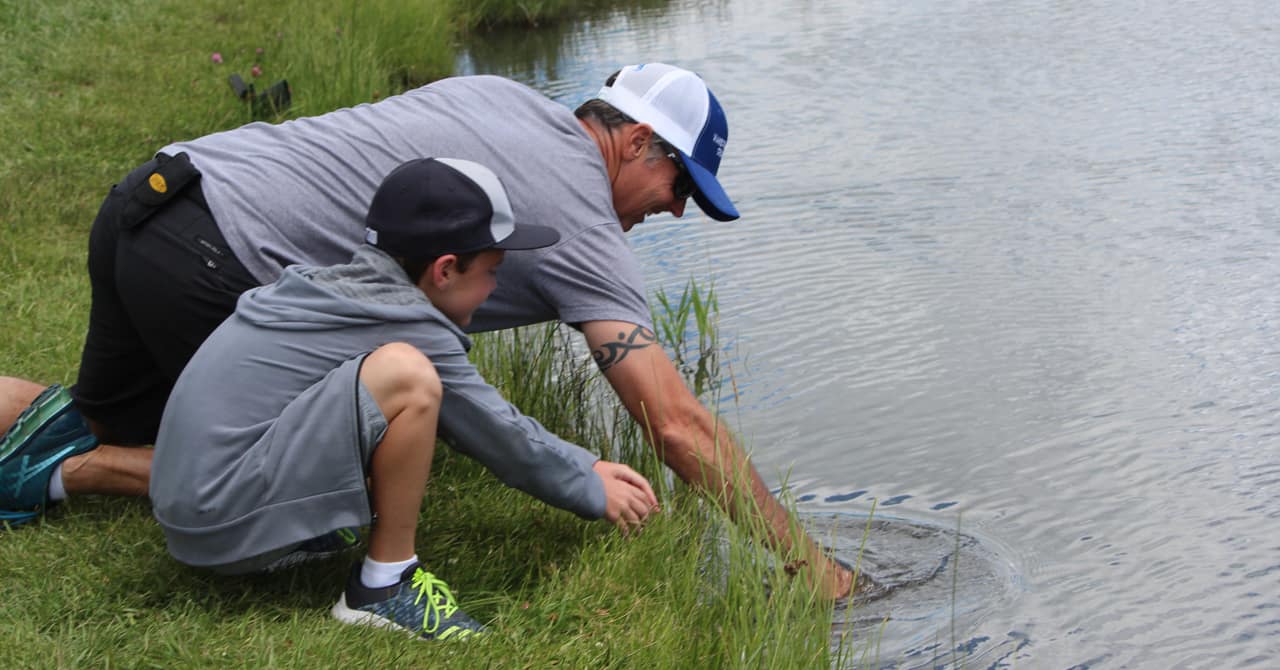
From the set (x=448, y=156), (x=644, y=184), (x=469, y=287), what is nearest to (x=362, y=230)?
(x=448, y=156)

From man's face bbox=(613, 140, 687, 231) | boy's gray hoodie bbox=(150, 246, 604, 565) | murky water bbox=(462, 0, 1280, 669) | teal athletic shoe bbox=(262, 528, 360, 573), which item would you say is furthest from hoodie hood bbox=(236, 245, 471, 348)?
murky water bbox=(462, 0, 1280, 669)

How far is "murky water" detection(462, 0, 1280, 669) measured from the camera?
4.07 metres

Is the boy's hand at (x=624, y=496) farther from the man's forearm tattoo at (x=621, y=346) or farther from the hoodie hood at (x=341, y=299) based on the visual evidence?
the hoodie hood at (x=341, y=299)

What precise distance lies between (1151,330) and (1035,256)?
0.95 metres

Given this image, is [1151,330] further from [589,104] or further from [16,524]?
[16,524]

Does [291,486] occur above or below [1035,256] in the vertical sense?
above

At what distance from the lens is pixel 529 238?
298 centimetres

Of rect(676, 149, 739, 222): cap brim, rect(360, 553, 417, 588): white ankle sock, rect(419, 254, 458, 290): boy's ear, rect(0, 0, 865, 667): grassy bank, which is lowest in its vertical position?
rect(0, 0, 865, 667): grassy bank

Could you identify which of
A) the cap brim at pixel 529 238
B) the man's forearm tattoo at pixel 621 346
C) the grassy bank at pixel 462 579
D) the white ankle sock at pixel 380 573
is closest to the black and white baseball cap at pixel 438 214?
the cap brim at pixel 529 238

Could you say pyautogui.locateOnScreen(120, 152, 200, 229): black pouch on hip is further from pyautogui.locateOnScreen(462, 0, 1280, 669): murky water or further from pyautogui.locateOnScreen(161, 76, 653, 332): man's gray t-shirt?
pyautogui.locateOnScreen(462, 0, 1280, 669): murky water

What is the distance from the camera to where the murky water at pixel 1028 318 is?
4074 millimetres

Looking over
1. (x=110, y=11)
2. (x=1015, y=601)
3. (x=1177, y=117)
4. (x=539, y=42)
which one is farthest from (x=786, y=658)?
→ (x=539, y=42)

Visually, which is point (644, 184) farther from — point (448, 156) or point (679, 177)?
point (448, 156)

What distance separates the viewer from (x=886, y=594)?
4004 millimetres
